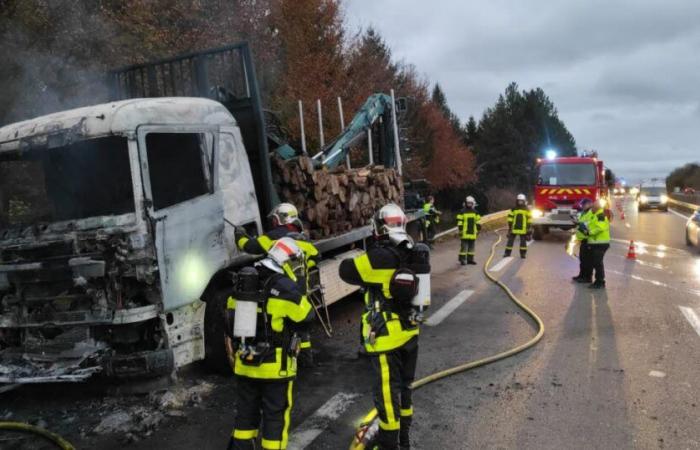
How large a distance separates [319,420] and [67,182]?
2.93 m

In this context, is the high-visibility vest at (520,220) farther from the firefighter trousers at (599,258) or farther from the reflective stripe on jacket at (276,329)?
the reflective stripe on jacket at (276,329)

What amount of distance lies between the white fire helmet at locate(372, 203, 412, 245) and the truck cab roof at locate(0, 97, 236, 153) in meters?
2.24

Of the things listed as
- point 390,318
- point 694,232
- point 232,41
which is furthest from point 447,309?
point 232,41

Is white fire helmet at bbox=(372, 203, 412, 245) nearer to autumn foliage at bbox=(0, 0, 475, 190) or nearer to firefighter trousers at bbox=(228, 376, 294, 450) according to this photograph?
firefighter trousers at bbox=(228, 376, 294, 450)

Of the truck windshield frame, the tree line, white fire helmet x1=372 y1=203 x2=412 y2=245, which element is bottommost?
white fire helmet x1=372 y1=203 x2=412 y2=245

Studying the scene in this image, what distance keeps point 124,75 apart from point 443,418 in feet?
17.8

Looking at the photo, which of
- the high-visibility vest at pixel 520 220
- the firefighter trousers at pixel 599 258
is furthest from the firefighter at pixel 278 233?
the high-visibility vest at pixel 520 220

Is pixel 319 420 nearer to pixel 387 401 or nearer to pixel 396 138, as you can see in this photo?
pixel 387 401

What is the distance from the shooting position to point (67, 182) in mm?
4785

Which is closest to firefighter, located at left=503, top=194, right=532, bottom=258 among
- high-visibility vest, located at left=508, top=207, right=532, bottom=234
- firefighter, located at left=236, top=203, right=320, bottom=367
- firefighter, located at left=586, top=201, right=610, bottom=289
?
high-visibility vest, located at left=508, top=207, right=532, bottom=234

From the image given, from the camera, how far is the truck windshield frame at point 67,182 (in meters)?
4.54

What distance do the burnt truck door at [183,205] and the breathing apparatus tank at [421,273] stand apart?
2.05 meters

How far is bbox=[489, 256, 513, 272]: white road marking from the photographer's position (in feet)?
38.5

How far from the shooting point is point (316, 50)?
25453mm
